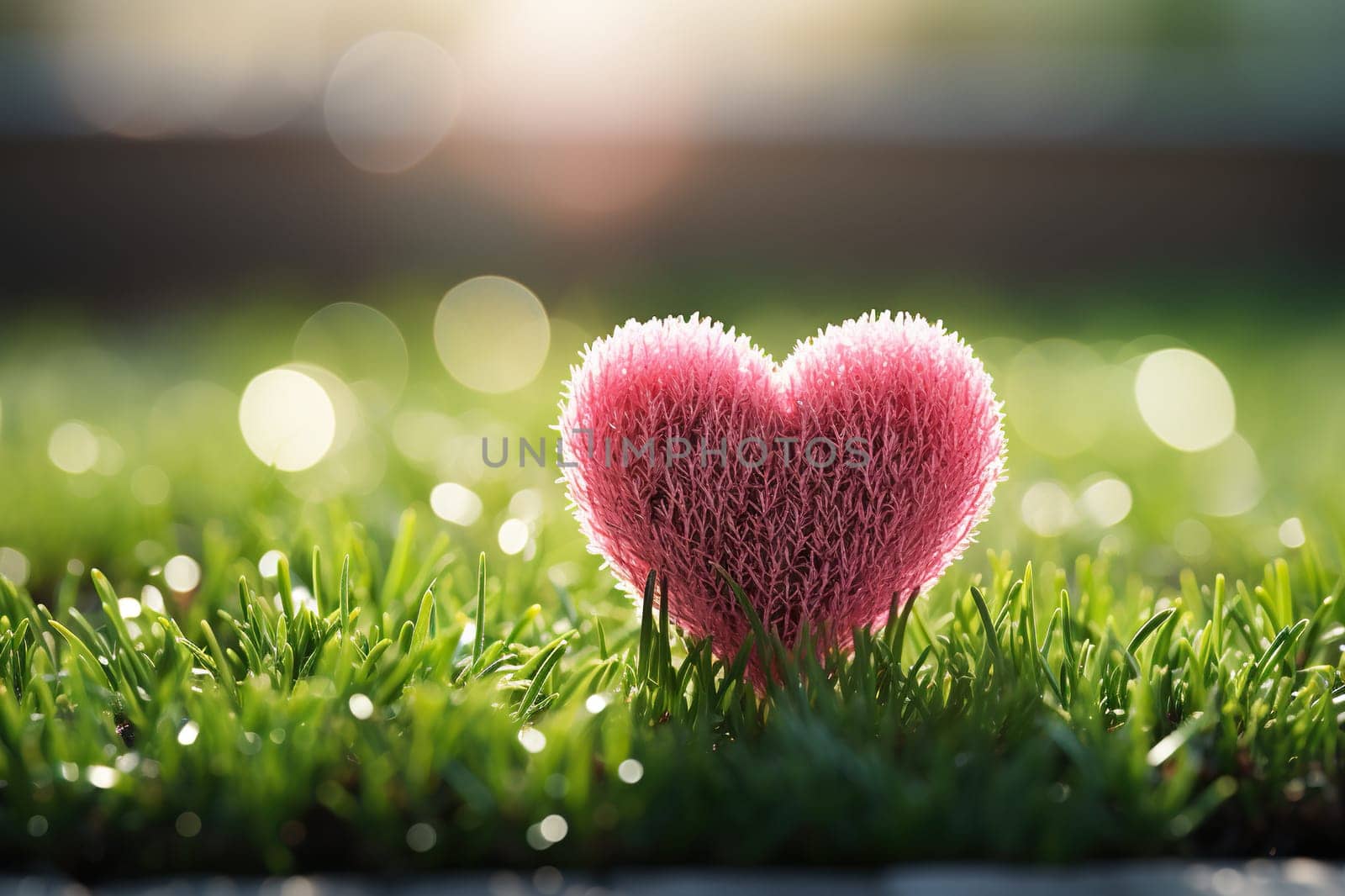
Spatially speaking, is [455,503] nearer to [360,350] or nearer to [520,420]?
[520,420]

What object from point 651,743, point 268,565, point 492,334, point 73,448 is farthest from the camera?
point 492,334

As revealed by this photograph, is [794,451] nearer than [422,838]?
No

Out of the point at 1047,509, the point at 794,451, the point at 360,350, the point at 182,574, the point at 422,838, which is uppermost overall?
the point at 360,350

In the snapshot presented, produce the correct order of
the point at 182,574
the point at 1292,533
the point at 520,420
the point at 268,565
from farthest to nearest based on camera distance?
the point at 520,420, the point at 1292,533, the point at 182,574, the point at 268,565

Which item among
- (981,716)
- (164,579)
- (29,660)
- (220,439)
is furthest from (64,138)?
(981,716)

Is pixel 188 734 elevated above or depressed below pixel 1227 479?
below

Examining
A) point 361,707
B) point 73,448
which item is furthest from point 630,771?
point 73,448

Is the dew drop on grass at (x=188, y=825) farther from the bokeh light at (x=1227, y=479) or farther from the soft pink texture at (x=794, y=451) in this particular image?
the bokeh light at (x=1227, y=479)
